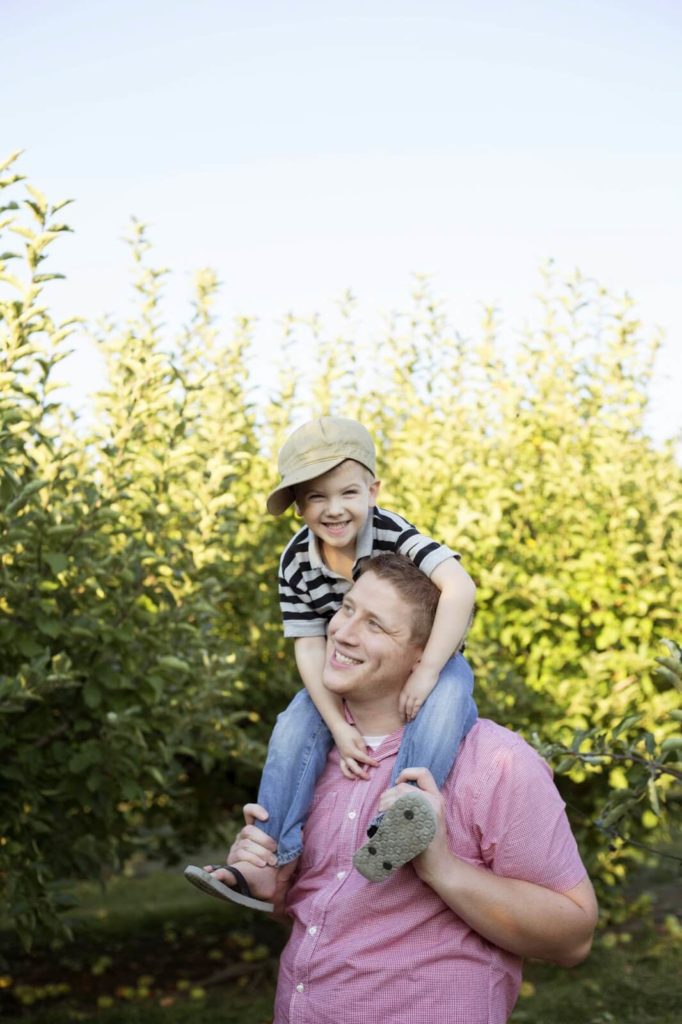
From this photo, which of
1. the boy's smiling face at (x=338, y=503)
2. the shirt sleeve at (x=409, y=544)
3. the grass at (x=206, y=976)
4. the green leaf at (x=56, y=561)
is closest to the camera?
the shirt sleeve at (x=409, y=544)

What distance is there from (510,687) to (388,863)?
3.29 m

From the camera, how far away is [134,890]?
9.63 metres

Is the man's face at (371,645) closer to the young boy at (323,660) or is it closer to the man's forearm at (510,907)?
the young boy at (323,660)

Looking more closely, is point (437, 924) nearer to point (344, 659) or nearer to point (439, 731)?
point (439, 731)

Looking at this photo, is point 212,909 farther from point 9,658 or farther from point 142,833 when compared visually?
point 9,658

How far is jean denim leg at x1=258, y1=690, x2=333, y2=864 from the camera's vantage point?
91.7 inches

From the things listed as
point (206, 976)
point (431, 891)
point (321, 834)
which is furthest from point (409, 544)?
point (206, 976)

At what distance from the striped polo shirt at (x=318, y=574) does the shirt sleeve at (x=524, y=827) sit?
0.61 m

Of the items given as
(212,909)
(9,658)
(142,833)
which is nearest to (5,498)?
(9,658)

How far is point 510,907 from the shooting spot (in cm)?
205

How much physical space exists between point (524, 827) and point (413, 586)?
54 centimetres

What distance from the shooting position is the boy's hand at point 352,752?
2.30 m

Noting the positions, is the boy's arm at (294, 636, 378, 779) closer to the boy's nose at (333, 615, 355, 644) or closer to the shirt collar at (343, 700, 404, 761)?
the shirt collar at (343, 700, 404, 761)

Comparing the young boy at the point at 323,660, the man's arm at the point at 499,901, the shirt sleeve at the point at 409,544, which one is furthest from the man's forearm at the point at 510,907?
the shirt sleeve at the point at 409,544
